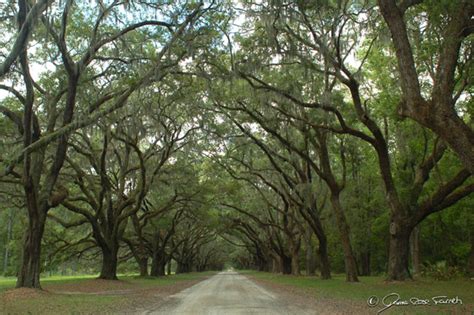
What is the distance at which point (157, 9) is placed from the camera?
14.1 m

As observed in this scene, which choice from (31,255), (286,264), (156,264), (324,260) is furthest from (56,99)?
(286,264)

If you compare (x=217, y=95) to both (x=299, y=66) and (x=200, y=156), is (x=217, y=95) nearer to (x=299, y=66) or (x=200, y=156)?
(x=299, y=66)

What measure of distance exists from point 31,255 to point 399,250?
1436cm

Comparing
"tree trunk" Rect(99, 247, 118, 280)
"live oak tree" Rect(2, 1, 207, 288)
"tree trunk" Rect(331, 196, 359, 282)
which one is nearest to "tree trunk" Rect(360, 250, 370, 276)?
"tree trunk" Rect(331, 196, 359, 282)

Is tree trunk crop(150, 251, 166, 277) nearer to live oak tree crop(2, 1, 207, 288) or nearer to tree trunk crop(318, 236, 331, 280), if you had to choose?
tree trunk crop(318, 236, 331, 280)

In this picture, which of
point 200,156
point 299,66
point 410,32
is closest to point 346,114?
point 299,66

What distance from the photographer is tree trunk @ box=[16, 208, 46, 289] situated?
15125 mm

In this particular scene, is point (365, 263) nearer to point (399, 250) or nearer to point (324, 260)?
point (324, 260)

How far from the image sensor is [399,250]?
18531 millimetres

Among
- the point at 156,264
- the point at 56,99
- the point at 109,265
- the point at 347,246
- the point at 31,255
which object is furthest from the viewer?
the point at 156,264

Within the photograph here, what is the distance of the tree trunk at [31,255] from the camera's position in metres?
15.1

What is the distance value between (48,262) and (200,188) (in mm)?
11777

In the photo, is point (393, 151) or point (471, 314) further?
point (393, 151)

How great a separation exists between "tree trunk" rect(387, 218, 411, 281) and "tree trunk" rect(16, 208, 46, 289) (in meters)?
13.8
